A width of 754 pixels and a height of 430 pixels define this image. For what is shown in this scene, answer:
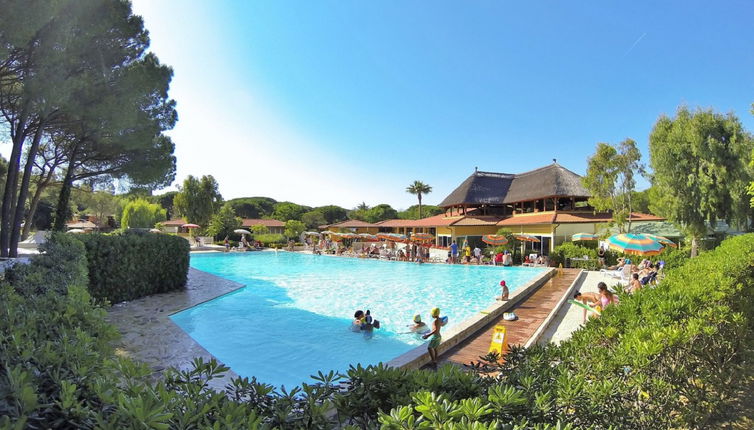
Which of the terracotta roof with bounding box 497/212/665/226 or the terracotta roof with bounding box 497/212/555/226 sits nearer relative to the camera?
the terracotta roof with bounding box 497/212/665/226

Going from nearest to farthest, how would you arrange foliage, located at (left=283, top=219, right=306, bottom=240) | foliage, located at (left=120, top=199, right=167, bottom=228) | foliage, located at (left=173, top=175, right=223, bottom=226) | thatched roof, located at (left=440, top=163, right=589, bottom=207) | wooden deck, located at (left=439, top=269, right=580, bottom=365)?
wooden deck, located at (left=439, top=269, right=580, bottom=365) → thatched roof, located at (left=440, top=163, right=589, bottom=207) → foliage, located at (left=173, top=175, right=223, bottom=226) → foliage, located at (left=283, top=219, right=306, bottom=240) → foliage, located at (left=120, top=199, right=167, bottom=228)

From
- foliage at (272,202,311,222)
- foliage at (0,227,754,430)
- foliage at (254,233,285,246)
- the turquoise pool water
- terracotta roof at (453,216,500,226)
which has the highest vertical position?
foliage at (272,202,311,222)

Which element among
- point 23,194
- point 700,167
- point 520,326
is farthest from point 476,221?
point 23,194

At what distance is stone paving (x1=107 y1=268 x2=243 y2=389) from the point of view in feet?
20.8

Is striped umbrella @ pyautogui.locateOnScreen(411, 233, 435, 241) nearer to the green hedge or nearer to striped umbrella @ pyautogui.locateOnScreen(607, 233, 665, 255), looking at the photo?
striped umbrella @ pyautogui.locateOnScreen(607, 233, 665, 255)

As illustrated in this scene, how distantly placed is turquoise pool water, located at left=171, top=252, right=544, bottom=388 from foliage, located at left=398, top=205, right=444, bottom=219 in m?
47.9

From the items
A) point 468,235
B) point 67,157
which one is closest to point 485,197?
point 468,235

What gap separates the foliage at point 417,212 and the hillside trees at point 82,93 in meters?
57.8

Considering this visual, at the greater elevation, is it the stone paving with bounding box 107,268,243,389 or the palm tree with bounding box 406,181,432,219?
the palm tree with bounding box 406,181,432,219

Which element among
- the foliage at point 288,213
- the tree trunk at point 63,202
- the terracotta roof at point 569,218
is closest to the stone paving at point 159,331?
the tree trunk at point 63,202

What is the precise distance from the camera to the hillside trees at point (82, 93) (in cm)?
945

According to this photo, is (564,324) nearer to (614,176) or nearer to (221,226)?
(614,176)

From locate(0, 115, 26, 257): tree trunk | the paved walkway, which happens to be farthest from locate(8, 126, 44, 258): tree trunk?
the paved walkway

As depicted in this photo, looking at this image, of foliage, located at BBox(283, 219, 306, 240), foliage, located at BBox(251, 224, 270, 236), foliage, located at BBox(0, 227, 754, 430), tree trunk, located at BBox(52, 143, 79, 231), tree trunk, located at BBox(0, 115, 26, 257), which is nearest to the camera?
foliage, located at BBox(0, 227, 754, 430)
